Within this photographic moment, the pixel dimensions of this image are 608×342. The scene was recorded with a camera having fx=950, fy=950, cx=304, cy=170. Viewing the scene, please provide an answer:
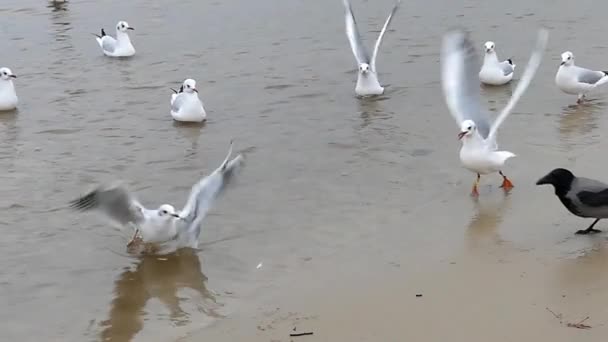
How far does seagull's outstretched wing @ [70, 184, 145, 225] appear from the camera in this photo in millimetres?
6648

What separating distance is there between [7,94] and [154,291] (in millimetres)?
6191

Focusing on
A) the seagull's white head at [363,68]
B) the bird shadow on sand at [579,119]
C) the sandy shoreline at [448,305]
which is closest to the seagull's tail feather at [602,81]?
the bird shadow on sand at [579,119]

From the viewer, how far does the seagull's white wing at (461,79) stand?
8.46 metres

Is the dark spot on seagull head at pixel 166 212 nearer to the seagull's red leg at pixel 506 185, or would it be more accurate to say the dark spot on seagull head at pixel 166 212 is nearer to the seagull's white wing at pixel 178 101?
the seagull's red leg at pixel 506 185

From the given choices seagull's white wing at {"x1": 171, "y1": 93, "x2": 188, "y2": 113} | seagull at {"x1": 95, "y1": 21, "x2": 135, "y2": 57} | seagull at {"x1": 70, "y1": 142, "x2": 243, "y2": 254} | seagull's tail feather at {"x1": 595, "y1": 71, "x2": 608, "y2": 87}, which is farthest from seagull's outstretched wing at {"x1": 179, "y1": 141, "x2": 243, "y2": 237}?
seagull at {"x1": 95, "y1": 21, "x2": 135, "y2": 57}

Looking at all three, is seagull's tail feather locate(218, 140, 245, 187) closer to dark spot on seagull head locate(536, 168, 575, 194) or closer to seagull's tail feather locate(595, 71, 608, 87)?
dark spot on seagull head locate(536, 168, 575, 194)

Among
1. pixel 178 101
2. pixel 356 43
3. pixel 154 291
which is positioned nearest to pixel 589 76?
pixel 356 43

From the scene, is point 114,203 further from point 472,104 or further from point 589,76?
point 589,76

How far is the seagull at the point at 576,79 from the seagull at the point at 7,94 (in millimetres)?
6600

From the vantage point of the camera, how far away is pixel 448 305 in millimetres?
5688

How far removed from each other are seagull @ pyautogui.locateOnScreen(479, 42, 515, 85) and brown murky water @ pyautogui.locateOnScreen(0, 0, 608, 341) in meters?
0.15

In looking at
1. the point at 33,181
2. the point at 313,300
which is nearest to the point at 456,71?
the point at 313,300

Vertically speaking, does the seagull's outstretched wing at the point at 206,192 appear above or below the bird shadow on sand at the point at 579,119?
above

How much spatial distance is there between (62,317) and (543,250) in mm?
3233
